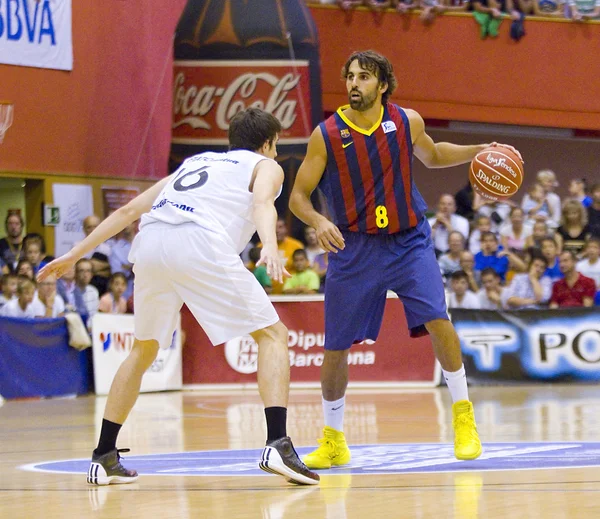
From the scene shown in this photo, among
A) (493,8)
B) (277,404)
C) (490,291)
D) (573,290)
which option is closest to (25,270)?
(490,291)

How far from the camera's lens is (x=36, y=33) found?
695 inches

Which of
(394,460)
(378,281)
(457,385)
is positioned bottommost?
(394,460)

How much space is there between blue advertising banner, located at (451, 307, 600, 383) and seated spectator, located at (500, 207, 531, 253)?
1.21 metres

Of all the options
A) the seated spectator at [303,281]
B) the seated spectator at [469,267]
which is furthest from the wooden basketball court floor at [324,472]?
the seated spectator at [303,281]

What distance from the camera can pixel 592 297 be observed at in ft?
47.6

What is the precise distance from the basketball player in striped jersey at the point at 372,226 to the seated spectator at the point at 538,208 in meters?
9.19

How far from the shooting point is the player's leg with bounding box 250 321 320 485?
5699mm

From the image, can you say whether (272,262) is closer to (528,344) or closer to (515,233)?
(528,344)

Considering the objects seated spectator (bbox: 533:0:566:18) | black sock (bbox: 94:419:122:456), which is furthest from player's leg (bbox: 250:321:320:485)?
seated spectator (bbox: 533:0:566:18)

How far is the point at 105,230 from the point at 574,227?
10091 millimetres

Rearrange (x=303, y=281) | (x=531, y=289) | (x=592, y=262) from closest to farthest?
(x=592, y=262) → (x=531, y=289) → (x=303, y=281)

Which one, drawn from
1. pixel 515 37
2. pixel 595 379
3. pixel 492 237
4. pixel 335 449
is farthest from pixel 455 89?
pixel 335 449

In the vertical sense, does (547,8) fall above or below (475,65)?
above

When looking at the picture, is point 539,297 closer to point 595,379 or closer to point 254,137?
point 595,379
